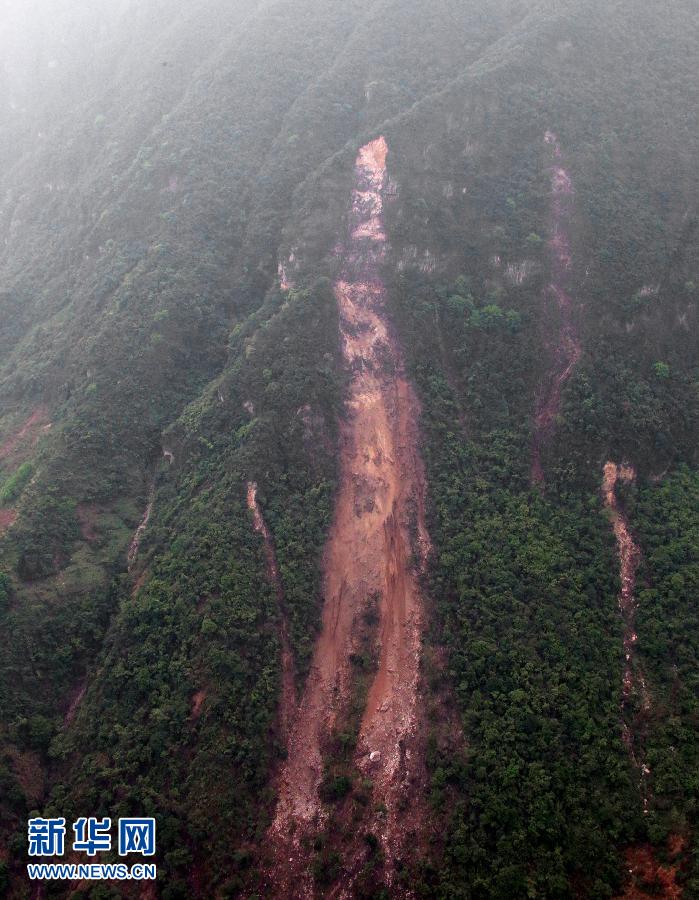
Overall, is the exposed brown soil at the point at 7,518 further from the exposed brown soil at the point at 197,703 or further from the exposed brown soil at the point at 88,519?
the exposed brown soil at the point at 197,703

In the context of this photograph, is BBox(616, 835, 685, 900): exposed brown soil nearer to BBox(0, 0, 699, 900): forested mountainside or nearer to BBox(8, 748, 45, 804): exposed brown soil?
BBox(0, 0, 699, 900): forested mountainside

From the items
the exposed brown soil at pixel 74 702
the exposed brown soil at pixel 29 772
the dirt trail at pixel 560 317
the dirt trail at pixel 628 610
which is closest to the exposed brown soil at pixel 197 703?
the exposed brown soil at pixel 74 702

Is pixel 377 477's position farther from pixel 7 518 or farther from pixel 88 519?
pixel 7 518

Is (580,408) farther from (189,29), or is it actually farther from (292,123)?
(189,29)

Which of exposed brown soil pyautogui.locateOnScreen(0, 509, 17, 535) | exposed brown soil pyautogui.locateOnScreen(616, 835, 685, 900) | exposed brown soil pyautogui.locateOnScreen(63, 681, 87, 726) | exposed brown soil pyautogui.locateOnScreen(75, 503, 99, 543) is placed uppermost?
exposed brown soil pyautogui.locateOnScreen(0, 509, 17, 535)

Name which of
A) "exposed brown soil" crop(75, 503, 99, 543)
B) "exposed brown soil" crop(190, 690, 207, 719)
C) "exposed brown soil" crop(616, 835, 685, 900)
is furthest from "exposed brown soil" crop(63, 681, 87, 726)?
"exposed brown soil" crop(616, 835, 685, 900)

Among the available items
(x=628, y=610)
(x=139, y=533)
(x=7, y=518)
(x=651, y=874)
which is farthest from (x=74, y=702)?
(x=628, y=610)
